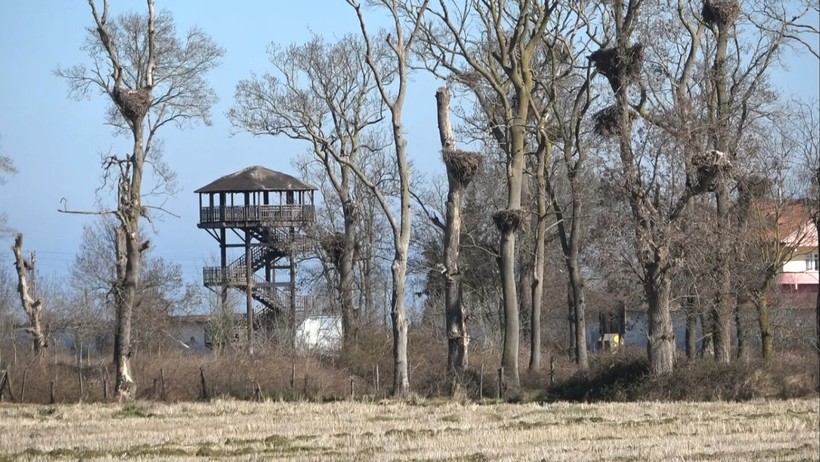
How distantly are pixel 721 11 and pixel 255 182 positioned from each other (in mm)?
26681

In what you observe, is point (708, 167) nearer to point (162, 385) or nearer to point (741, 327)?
point (741, 327)

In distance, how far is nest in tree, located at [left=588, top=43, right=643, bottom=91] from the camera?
30781 mm

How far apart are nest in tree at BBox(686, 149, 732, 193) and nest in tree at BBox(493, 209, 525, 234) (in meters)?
5.83

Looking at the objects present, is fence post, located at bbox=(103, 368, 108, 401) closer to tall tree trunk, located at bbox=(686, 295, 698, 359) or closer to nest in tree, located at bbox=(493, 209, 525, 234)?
nest in tree, located at bbox=(493, 209, 525, 234)

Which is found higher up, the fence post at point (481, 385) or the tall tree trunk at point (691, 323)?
the tall tree trunk at point (691, 323)

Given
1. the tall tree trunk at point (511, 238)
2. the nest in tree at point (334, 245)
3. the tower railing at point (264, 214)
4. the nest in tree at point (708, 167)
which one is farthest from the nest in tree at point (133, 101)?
the tower railing at point (264, 214)

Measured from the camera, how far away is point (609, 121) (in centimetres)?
3089

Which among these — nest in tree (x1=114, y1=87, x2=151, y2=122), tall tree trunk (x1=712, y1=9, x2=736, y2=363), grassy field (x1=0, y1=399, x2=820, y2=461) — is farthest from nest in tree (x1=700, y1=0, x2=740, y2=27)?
nest in tree (x1=114, y1=87, x2=151, y2=122)

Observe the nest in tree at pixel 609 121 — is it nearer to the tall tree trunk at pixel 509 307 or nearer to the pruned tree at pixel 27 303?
the tall tree trunk at pixel 509 307

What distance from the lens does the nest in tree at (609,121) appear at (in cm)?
3061

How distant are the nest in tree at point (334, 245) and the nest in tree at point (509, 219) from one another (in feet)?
50.1

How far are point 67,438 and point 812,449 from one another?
12.3 meters

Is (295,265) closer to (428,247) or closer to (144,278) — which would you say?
(428,247)

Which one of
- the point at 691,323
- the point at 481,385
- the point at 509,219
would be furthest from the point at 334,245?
the point at 481,385
